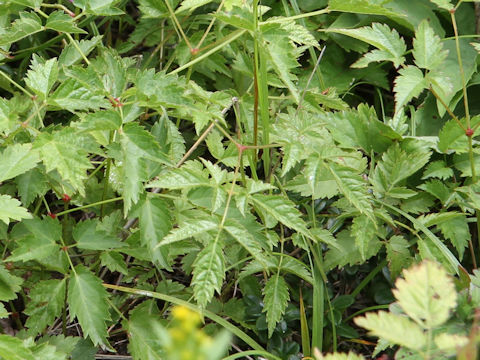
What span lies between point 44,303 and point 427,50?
4.19 feet

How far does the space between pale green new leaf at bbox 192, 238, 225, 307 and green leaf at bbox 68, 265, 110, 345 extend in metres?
0.28

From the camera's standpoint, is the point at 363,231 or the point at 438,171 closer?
the point at 363,231

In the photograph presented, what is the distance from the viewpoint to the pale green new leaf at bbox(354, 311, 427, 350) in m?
0.78

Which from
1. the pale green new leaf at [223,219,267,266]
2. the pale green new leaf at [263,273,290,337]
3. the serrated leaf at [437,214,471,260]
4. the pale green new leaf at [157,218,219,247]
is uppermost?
the pale green new leaf at [157,218,219,247]

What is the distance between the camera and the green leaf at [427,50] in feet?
5.24

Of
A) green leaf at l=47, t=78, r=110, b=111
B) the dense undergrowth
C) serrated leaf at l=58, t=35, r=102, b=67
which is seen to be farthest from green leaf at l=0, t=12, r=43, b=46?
green leaf at l=47, t=78, r=110, b=111

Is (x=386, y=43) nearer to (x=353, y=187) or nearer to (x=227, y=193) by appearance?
(x=353, y=187)

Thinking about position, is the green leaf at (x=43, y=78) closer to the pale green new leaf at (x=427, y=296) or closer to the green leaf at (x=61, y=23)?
the green leaf at (x=61, y=23)

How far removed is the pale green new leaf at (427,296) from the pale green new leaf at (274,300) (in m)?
0.67

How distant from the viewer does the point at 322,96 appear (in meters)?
1.74

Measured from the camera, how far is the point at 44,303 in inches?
56.6

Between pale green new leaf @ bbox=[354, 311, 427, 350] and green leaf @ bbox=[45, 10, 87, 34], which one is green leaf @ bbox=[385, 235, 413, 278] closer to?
pale green new leaf @ bbox=[354, 311, 427, 350]

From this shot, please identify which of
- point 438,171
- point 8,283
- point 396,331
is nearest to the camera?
point 396,331

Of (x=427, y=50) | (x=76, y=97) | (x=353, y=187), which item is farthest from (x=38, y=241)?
(x=427, y=50)
